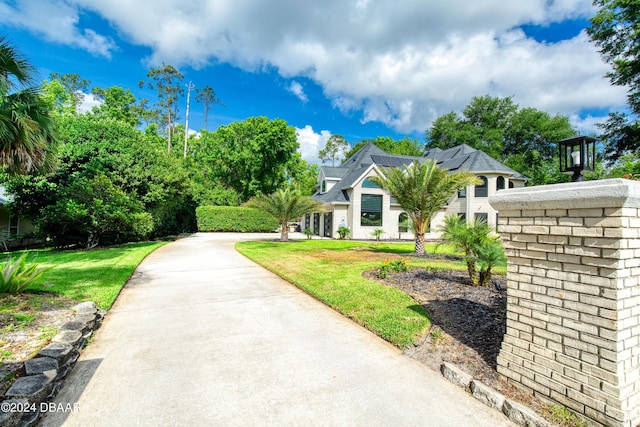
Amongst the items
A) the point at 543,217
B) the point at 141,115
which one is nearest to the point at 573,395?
the point at 543,217

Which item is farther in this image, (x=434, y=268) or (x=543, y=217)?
(x=434, y=268)

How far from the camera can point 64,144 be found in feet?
46.0

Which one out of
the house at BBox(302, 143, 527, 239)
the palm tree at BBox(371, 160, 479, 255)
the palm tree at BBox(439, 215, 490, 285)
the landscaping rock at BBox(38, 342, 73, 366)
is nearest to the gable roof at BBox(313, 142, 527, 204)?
the house at BBox(302, 143, 527, 239)

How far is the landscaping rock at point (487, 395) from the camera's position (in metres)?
2.86

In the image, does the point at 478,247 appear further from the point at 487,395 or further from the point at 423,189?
the point at 423,189

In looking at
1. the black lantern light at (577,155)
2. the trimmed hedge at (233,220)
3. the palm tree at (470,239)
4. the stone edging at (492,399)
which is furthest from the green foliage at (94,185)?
the black lantern light at (577,155)

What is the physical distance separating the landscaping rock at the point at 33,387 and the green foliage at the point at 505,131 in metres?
43.0

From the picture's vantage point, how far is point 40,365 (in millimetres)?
3143

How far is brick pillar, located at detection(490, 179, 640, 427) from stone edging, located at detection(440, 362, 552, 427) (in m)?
0.39

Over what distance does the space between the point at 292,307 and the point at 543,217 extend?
447cm

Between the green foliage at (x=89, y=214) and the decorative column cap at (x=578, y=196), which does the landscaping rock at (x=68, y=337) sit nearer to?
the decorative column cap at (x=578, y=196)

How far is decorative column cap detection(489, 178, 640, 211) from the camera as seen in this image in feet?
8.09

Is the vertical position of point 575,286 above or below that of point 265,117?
below

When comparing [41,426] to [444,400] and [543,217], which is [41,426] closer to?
[444,400]
